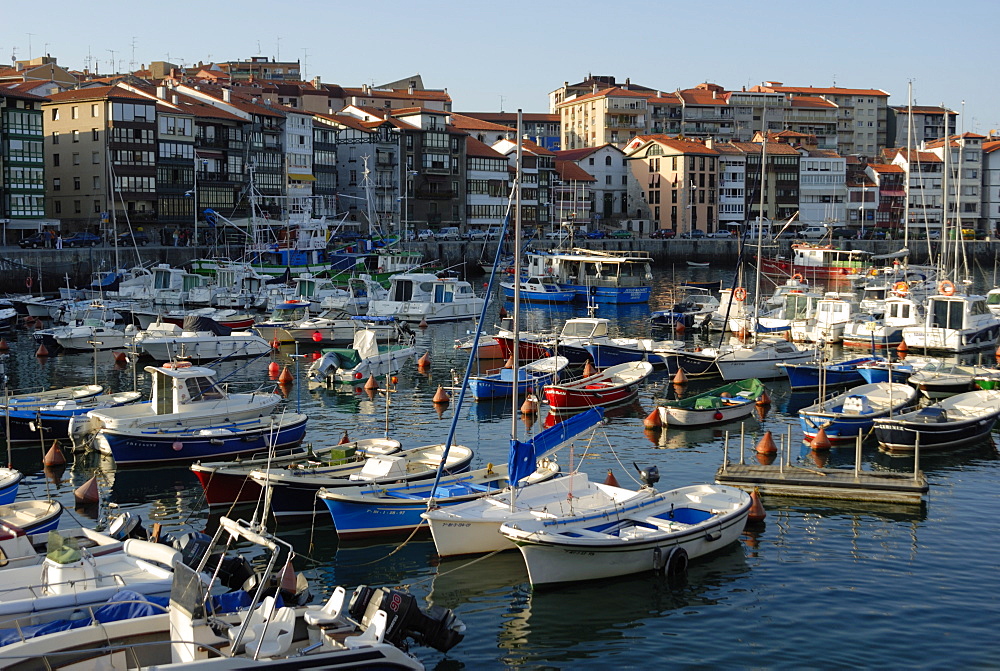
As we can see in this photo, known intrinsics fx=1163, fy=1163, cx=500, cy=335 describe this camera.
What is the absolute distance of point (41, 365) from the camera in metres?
47.1

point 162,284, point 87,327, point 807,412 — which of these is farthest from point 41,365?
point 807,412

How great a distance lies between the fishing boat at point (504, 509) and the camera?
21188 millimetres

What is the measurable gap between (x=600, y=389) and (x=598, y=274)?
4080cm

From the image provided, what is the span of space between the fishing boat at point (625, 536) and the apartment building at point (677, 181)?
336 ft

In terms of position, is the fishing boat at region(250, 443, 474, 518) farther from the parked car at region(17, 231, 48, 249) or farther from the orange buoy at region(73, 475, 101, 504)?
the parked car at region(17, 231, 48, 249)

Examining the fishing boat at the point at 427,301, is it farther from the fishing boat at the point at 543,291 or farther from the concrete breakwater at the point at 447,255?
the concrete breakwater at the point at 447,255

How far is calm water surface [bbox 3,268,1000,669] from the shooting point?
18.1 m

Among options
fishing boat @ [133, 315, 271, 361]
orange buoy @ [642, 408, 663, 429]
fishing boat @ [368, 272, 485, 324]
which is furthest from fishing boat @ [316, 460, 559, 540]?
fishing boat @ [368, 272, 485, 324]

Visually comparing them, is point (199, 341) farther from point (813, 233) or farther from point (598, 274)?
point (813, 233)

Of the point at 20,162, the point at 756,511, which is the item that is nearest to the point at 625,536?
the point at 756,511

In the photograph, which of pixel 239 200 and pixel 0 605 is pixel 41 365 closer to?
pixel 0 605

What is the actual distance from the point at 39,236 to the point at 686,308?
47.0m

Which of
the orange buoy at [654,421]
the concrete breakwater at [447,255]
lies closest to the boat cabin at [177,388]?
the orange buoy at [654,421]

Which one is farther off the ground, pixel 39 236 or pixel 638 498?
pixel 39 236
